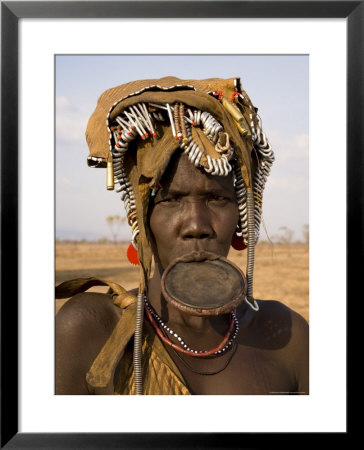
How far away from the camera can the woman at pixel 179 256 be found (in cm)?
305

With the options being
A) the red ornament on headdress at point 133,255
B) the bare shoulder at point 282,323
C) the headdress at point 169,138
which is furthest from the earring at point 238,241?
the red ornament on headdress at point 133,255

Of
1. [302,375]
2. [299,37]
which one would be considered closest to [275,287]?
[302,375]

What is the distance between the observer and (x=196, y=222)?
307 cm

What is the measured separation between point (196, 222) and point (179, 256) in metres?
0.21

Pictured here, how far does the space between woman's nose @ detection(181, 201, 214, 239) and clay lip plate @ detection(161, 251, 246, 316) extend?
0.11 m

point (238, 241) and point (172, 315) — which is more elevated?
point (238, 241)

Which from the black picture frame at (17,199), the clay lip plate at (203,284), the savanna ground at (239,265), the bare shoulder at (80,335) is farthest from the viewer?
the savanna ground at (239,265)

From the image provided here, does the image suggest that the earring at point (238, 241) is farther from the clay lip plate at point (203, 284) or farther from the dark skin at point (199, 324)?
the clay lip plate at point (203, 284)

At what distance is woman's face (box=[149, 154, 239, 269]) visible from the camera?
3094 mm

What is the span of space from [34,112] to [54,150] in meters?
0.23

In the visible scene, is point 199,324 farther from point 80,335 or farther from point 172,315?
point 80,335

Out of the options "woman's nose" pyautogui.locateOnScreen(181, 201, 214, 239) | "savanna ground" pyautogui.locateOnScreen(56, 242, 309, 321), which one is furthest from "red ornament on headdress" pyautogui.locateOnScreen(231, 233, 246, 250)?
"savanna ground" pyautogui.locateOnScreen(56, 242, 309, 321)

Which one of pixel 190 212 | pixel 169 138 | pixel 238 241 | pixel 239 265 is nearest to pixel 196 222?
pixel 190 212

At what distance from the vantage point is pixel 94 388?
320cm
